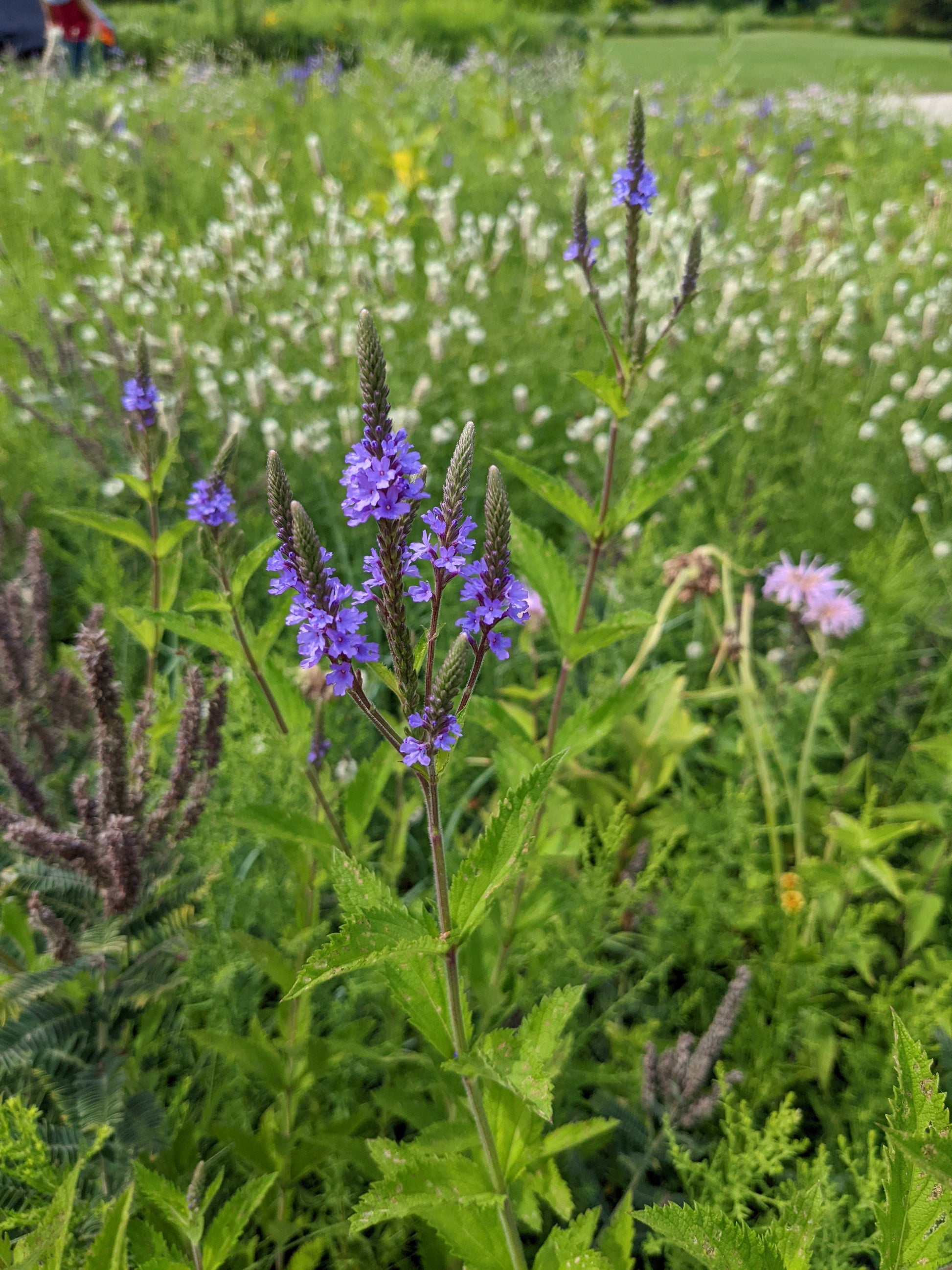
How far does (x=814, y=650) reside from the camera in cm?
278

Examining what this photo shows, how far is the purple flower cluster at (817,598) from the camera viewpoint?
91.4 inches

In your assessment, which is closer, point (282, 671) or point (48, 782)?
point (282, 671)

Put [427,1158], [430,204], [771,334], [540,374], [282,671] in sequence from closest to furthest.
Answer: [427,1158] < [282,671] < [540,374] < [771,334] < [430,204]

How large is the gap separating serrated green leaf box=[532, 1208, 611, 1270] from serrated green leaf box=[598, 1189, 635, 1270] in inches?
3.6

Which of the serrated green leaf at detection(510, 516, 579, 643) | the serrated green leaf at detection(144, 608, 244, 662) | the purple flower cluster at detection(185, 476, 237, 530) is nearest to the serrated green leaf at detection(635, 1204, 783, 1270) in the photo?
the serrated green leaf at detection(510, 516, 579, 643)

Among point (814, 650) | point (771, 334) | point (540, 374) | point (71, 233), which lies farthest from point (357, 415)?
point (71, 233)

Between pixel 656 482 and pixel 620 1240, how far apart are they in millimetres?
1311

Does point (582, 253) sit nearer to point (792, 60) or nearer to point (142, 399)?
point (142, 399)

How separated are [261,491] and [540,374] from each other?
1.61m

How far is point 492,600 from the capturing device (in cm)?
93

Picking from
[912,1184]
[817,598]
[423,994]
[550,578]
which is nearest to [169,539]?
[550,578]

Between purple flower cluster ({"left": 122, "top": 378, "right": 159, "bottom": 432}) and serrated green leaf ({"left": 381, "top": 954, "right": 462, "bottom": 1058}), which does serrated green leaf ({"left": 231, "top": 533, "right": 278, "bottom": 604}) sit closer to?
purple flower cluster ({"left": 122, "top": 378, "right": 159, "bottom": 432})

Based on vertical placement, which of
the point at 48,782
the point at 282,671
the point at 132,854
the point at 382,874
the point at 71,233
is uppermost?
the point at 71,233

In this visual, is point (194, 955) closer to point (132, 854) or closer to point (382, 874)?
point (132, 854)
